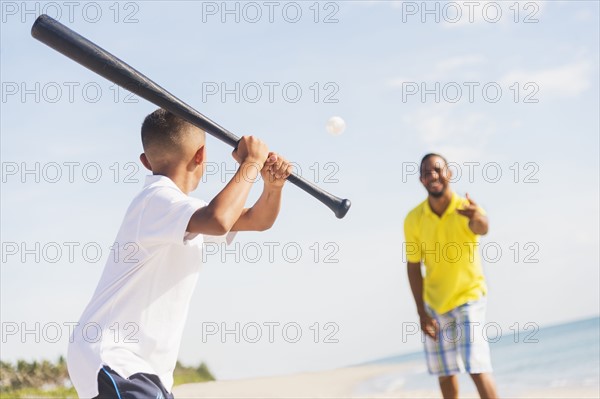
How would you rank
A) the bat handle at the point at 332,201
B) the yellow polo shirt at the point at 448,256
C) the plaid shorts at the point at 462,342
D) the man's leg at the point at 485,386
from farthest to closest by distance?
the yellow polo shirt at the point at 448,256 < the plaid shorts at the point at 462,342 < the man's leg at the point at 485,386 < the bat handle at the point at 332,201

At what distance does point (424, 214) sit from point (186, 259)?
337 centimetres

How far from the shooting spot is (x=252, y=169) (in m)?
3.22

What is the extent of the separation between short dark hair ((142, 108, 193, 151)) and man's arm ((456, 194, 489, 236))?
2.88m

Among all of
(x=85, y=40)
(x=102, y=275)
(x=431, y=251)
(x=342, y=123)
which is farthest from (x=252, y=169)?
(x=431, y=251)

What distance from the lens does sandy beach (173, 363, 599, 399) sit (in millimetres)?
10680

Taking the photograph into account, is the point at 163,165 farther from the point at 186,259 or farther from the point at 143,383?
the point at 143,383

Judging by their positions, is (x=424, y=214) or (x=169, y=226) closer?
(x=169, y=226)

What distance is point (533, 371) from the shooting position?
21.0 m

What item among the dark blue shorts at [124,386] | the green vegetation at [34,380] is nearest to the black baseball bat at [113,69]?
the dark blue shorts at [124,386]

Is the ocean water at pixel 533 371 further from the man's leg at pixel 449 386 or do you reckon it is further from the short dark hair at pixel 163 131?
the short dark hair at pixel 163 131

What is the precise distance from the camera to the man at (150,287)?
2959 mm

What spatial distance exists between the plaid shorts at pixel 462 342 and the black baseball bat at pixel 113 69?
298cm

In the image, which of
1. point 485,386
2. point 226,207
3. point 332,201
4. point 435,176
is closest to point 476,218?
point 435,176

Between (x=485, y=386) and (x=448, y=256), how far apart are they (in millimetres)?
953
